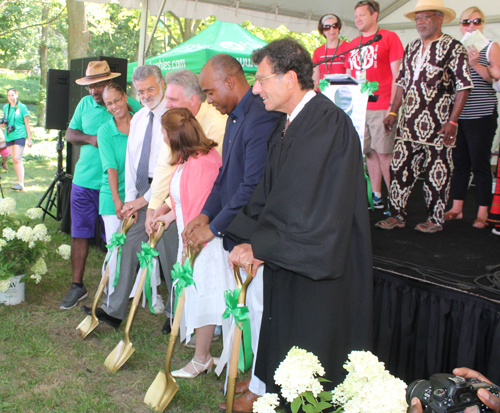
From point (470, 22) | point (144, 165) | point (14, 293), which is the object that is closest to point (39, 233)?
point (14, 293)


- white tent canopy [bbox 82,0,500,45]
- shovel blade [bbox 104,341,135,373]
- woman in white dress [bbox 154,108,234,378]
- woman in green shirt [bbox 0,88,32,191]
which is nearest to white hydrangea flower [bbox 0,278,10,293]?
shovel blade [bbox 104,341,135,373]

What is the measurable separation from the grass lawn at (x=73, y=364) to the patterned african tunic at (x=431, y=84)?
2269mm

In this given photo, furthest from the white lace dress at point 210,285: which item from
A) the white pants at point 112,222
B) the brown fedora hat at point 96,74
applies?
the brown fedora hat at point 96,74

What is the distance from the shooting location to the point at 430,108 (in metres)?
3.50

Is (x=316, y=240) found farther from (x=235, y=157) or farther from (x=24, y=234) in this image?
(x=24, y=234)

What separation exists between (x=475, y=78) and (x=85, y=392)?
4.01m

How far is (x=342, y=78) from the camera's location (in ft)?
12.9

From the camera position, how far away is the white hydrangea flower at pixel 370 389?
3.34ft

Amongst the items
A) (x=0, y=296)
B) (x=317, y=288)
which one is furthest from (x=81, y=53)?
(x=317, y=288)

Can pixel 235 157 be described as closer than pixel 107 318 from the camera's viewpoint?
Yes

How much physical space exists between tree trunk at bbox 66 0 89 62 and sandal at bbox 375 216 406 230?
908 cm

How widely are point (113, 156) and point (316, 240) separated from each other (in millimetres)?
2264

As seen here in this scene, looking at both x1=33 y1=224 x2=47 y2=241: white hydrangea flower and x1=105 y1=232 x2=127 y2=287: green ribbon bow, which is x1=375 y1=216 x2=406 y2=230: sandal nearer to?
x1=105 y1=232 x2=127 y2=287: green ribbon bow

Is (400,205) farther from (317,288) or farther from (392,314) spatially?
(317,288)
